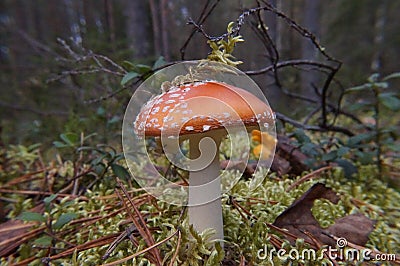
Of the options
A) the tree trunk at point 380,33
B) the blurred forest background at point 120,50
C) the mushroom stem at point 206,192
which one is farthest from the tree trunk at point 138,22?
the tree trunk at point 380,33

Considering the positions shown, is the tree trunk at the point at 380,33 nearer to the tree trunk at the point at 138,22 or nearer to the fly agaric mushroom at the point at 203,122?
the tree trunk at the point at 138,22

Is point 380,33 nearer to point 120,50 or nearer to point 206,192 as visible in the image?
point 120,50

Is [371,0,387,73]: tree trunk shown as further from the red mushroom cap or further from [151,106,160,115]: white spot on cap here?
[151,106,160,115]: white spot on cap

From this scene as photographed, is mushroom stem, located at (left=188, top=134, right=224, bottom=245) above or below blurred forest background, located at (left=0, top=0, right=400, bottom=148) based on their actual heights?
below

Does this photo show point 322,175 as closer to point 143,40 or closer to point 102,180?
point 102,180

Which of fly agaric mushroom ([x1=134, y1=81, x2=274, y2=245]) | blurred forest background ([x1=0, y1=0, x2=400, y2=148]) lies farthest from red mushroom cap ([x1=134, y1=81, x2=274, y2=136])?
blurred forest background ([x1=0, y1=0, x2=400, y2=148])

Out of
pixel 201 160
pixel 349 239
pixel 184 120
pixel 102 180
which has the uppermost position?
pixel 184 120

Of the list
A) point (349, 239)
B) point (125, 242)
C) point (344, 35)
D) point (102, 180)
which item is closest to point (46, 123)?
point (102, 180)

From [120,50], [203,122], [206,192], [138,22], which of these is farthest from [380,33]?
[203,122]
